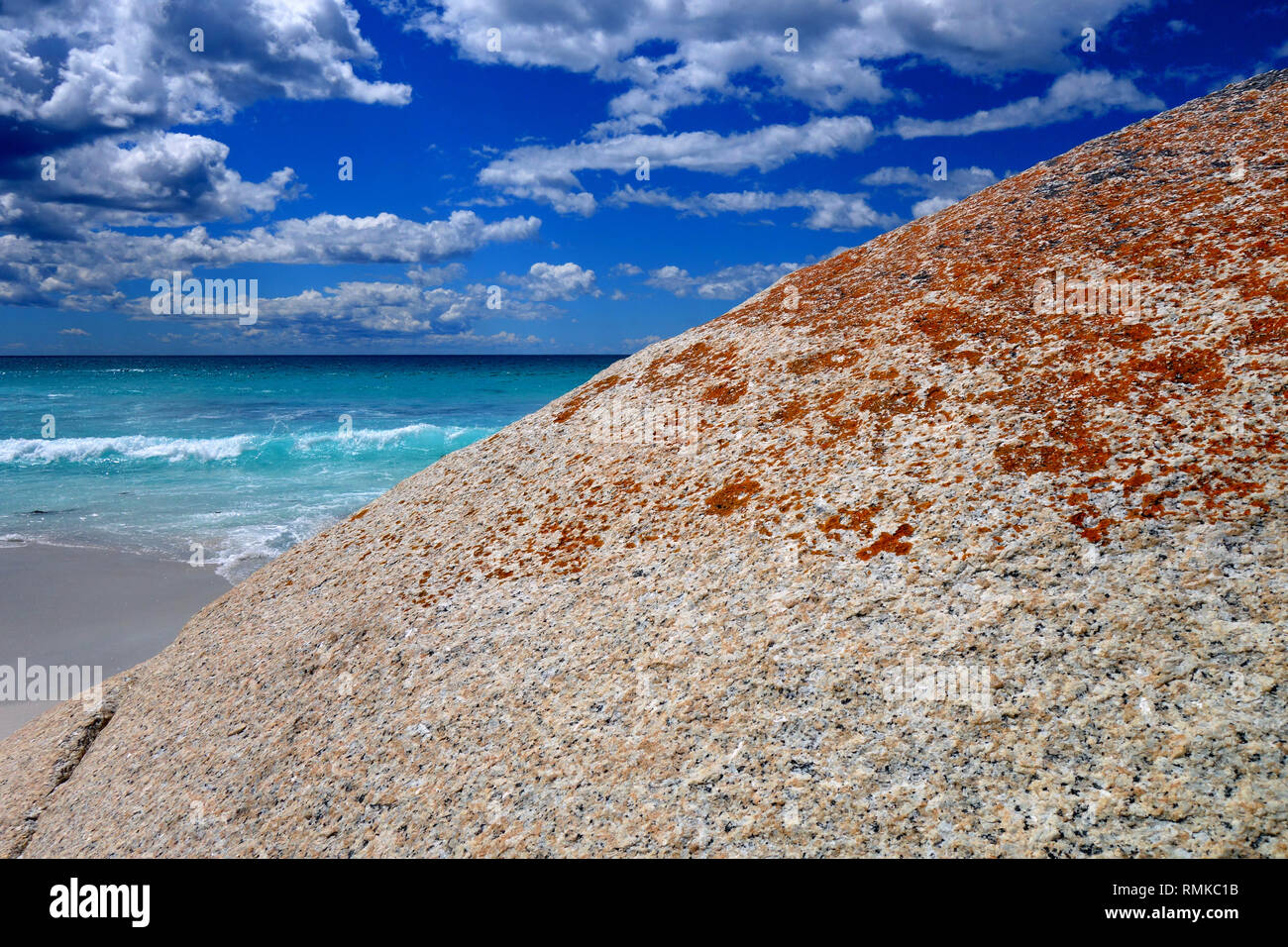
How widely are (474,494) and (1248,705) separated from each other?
16.3ft

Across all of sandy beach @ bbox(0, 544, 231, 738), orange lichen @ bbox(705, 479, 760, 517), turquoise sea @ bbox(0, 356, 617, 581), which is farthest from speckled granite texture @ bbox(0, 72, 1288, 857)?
turquoise sea @ bbox(0, 356, 617, 581)

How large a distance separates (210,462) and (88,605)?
70.3ft

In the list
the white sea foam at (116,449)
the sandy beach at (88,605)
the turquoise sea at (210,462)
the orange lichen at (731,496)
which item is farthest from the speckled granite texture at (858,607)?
the white sea foam at (116,449)

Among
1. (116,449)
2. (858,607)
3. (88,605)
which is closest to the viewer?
(858,607)

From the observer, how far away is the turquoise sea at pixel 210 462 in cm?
2200

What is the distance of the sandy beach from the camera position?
13891 mm

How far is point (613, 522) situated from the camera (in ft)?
15.5

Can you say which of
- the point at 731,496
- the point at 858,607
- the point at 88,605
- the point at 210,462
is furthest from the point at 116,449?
the point at 858,607

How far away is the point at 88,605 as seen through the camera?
631 inches

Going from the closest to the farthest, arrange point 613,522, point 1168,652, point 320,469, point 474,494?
point 1168,652
point 613,522
point 474,494
point 320,469

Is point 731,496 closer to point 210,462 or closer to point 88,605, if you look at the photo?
point 88,605

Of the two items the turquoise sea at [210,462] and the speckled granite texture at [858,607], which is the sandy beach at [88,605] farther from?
the speckled granite texture at [858,607]

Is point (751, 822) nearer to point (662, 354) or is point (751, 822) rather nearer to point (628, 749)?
point (628, 749)

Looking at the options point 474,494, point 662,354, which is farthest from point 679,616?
point 662,354
